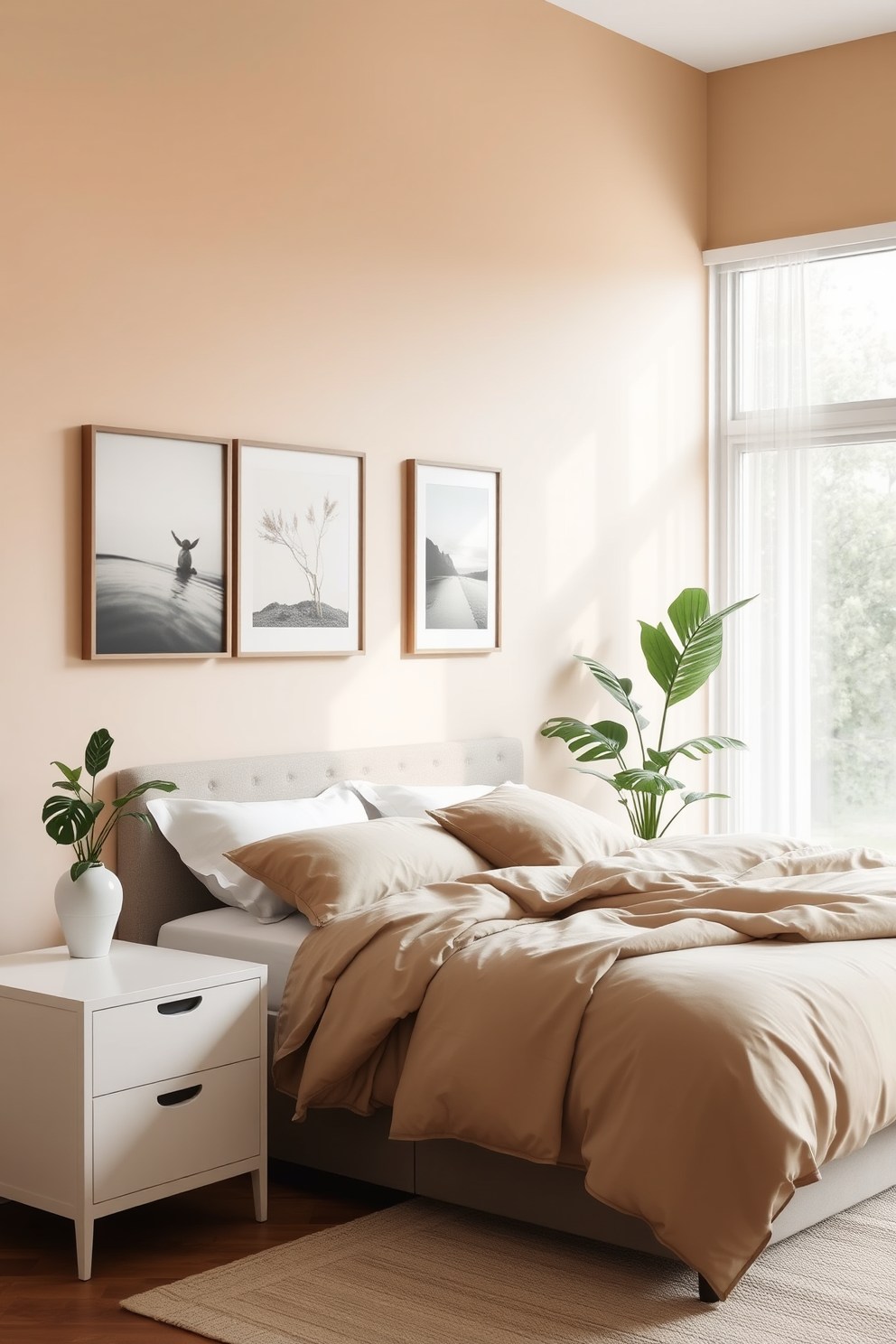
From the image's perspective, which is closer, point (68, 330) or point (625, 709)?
point (68, 330)

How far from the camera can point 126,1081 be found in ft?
10.5

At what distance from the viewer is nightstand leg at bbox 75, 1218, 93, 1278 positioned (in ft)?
10.2

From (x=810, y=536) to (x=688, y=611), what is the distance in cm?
80

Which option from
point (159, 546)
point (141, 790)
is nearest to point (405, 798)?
point (159, 546)

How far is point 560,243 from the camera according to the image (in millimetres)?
5613

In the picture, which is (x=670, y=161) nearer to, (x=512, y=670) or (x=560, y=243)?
(x=560, y=243)

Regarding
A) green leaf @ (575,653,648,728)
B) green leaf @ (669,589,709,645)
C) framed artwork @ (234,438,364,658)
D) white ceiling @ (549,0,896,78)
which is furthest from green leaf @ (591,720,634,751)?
white ceiling @ (549,0,896,78)

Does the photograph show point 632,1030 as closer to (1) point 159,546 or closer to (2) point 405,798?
(2) point 405,798

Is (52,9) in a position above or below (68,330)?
above

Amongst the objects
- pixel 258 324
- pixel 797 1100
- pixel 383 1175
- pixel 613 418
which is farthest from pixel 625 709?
pixel 797 1100

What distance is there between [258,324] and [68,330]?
2.27 ft

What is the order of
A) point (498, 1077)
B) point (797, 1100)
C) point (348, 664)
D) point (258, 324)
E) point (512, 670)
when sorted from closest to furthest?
point (797, 1100), point (498, 1077), point (258, 324), point (348, 664), point (512, 670)

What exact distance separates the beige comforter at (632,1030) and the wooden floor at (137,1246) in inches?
12.2

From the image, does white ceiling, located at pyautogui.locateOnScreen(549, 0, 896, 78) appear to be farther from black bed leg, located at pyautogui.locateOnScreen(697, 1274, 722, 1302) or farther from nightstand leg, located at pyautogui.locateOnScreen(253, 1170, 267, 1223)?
black bed leg, located at pyautogui.locateOnScreen(697, 1274, 722, 1302)
